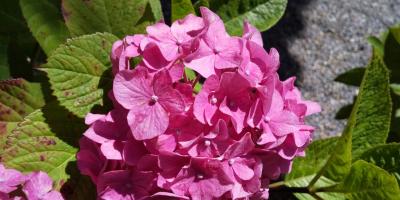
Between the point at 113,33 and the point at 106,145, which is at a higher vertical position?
the point at 113,33

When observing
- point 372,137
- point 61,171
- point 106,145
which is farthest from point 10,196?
point 372,137

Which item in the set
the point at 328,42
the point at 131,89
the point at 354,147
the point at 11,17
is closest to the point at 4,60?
the point at 11,17

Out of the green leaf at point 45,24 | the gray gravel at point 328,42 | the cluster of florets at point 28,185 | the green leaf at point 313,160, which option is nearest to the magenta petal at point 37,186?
the cluster of florets at point 28,185

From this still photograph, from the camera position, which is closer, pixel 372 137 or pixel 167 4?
pixel 372 137

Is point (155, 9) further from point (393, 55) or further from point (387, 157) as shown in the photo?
point (393, 55)

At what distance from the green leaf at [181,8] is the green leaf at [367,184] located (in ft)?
1.44

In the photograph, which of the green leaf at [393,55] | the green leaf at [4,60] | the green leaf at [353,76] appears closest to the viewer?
the green leaf at [4,60]

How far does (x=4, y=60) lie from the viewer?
4.75 ft

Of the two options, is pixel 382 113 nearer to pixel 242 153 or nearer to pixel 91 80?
pixel 242 153

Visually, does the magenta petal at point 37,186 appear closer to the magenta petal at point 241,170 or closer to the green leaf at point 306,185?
the magenta petal at point 241,170

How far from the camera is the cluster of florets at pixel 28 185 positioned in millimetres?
992

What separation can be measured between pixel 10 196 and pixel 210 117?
378 mm

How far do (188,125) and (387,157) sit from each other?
484mm

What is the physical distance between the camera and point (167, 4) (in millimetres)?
2887
